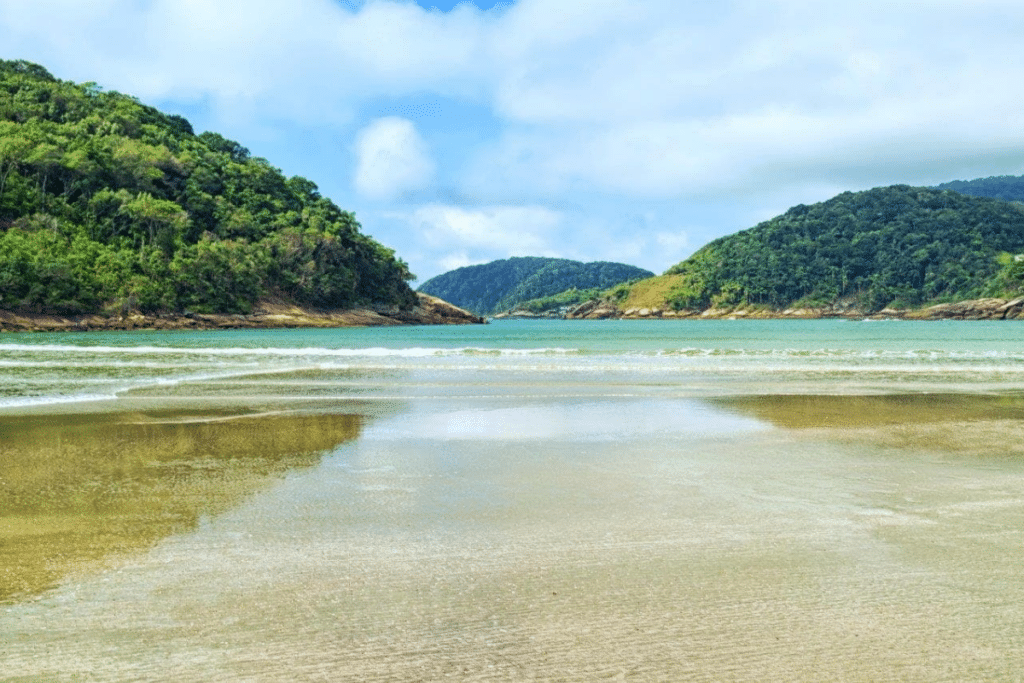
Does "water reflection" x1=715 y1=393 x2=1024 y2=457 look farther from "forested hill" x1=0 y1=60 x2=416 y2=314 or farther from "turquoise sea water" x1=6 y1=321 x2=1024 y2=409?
"forested hill" x1=0 y1=60 x2=416 y2=314

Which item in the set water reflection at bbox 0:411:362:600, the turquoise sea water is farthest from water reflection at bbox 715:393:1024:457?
water reflection at bbox 0:411:362:600

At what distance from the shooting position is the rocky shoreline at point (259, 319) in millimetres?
78688

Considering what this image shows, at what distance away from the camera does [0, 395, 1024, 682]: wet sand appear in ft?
12.3

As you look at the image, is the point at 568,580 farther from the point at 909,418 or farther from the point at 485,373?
the point at 485,373

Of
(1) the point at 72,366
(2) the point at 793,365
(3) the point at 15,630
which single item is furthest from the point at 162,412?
(2) the point at 793,365

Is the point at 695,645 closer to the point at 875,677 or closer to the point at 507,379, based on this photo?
the point at 875,677

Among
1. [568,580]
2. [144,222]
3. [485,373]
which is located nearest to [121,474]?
[568,580]

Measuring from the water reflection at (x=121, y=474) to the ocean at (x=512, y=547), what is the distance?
0.05 m

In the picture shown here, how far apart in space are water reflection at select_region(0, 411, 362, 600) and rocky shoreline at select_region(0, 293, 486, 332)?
77618 millimetres

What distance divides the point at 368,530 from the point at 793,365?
2631cm

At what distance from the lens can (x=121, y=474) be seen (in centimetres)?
843

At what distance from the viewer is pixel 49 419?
Result: 43.4ft

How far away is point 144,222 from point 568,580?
10963 cm

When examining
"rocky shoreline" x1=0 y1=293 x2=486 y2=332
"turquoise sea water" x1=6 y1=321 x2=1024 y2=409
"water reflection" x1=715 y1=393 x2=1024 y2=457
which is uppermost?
"rocky shoreline" x1=0 y1=293 x2=486 y2=332
